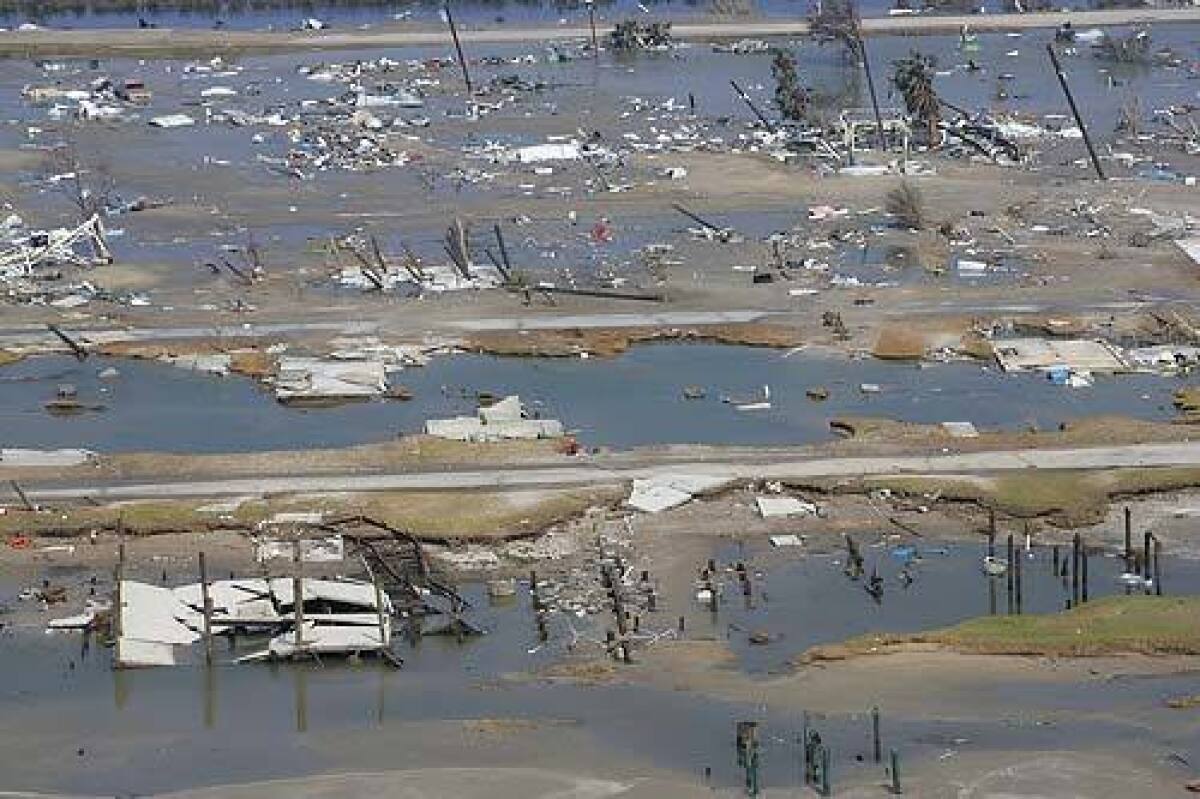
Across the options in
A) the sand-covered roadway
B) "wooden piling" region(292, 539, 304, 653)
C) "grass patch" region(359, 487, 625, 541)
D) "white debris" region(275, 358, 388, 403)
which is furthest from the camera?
the sand-covered roadway

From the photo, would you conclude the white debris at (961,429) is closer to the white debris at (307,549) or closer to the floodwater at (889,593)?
the floodwater at (889,593)

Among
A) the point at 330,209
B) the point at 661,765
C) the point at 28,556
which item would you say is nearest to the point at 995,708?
the point at 661,765

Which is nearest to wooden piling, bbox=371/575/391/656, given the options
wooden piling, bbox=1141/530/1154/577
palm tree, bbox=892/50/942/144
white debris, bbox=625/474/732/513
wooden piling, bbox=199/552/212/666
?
wooden piling, bbox=199/552/212/666

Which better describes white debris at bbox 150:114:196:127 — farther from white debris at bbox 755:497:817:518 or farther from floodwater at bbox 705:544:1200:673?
floodwater at bbox 705:544:1200:673

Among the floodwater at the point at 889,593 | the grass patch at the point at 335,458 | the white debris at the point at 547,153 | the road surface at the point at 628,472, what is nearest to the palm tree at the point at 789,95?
the white debris at the point at 547,153

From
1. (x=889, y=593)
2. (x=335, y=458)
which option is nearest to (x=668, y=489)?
(x=889, y=593)

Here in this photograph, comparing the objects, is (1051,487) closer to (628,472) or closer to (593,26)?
(628,472)
